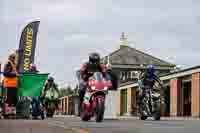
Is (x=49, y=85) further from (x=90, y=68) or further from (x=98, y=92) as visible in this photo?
(x=98, y=92)

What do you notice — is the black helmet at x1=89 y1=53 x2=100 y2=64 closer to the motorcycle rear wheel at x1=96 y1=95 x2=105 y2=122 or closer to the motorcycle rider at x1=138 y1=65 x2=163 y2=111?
the motorcycle rear wheel at x1=96 y1=95 x2=105 y2=122

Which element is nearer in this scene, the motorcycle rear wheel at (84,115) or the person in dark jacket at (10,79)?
the motorcycle rear wheel at (84,115)

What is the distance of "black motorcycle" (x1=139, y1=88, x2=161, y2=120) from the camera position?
56.0 ft

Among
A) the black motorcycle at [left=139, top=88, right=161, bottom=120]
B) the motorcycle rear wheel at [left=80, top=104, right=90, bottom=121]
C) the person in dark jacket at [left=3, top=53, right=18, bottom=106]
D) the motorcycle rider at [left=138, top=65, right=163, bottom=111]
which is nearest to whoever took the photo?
the motorcycle rear wheel at [left=80, top=104, right=90, bottom=121]

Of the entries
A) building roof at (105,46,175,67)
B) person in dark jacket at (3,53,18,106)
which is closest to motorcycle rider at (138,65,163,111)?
person in dark jacket at (3,53,18,106)

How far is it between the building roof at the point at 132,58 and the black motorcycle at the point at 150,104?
75542 mm

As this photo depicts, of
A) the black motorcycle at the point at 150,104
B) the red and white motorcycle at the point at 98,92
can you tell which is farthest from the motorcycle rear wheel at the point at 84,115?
the black motorcycle at the point at 150,104

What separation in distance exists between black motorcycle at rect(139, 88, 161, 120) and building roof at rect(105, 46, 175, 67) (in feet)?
248

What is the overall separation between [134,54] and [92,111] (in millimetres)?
83646

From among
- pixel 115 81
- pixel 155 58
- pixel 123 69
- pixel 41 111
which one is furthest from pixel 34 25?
pixel 155 58

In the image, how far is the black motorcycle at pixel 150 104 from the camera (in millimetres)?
17078

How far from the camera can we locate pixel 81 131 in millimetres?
9273

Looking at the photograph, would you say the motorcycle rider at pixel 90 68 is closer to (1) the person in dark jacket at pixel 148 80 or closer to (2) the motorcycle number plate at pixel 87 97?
(2) the motorcycle number plate at pixel 87 97

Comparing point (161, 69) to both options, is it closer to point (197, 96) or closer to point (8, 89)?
point (197, 96)
